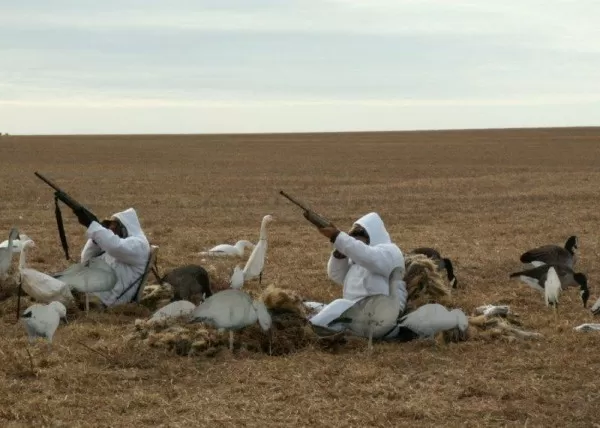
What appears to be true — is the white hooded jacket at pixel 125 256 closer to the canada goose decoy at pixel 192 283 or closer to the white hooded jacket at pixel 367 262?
the canada goose decoy at pixel 192 283

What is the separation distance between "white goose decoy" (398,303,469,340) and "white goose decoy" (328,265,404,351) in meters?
0.13

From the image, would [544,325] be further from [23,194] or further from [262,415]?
[23,194]

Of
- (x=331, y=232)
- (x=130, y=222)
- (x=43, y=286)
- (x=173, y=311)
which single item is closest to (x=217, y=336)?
(x=173, y=311)

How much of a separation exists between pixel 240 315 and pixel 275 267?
4.87 metres

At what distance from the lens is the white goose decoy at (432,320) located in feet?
24.8

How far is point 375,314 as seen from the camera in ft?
24.6

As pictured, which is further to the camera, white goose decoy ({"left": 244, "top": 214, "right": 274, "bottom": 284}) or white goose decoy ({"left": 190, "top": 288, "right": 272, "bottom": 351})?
white goose decoy ({"left": 244, "top": 214, "right": 274, "bottom": 284})

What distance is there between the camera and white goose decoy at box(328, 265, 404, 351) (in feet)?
24.6

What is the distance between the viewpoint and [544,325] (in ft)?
28.1

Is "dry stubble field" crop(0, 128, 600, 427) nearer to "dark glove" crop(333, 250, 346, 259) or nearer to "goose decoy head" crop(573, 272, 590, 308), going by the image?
"goose decoy head" crop(573, 272, 590, 308)

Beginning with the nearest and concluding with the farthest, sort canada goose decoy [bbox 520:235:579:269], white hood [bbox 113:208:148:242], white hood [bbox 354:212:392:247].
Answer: white hood [bbox 354:212:392:247] < white hood [bbox 113:208:148:242] < canada goose decoy [bbox 520:235:579:269]

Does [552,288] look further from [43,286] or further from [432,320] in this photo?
[43,286]

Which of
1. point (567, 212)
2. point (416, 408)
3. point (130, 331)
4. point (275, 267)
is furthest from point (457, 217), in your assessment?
point (416, 408)

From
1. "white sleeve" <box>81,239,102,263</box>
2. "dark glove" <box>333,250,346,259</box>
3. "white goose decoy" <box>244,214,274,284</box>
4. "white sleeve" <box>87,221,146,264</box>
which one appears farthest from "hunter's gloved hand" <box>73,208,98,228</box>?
"dark glove" <box>333,250,346,259</box>
